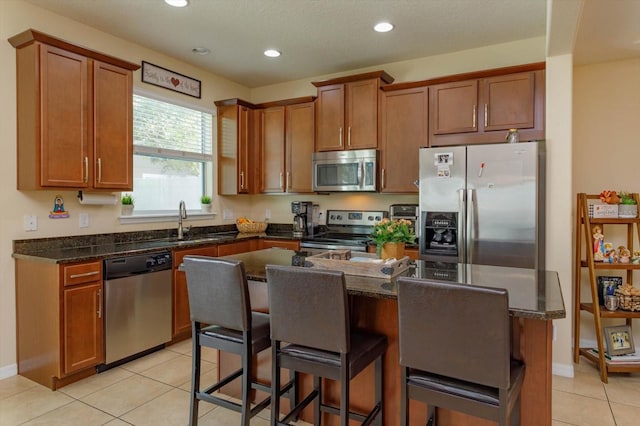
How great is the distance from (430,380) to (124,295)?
2477 mm

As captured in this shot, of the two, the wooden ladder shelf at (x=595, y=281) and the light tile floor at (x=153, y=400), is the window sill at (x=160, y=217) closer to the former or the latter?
the light tile floor at (x=153, y=400)

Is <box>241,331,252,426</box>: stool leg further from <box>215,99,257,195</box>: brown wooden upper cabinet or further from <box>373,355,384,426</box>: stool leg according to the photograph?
<box>215,99,257,195</box>: brown wooden upper cabinet

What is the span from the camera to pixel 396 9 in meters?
3.11

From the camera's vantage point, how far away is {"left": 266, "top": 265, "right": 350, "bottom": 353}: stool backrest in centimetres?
170

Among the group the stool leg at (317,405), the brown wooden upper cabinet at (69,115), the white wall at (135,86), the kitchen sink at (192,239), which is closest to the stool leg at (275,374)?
the stool leg at (317,405)

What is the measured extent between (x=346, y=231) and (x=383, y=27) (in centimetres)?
222

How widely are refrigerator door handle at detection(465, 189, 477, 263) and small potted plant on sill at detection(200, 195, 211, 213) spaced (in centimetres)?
291

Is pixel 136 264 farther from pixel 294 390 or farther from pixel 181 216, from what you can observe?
pixel 294 390

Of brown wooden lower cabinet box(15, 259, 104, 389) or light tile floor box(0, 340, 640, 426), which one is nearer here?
light tile floor box(0, 340, 640, 426)

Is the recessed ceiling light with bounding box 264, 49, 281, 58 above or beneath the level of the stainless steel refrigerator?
above

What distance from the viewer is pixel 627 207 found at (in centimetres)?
317

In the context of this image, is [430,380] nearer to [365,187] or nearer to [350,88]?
[365,187]

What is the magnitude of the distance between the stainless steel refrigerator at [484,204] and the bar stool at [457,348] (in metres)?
1.69

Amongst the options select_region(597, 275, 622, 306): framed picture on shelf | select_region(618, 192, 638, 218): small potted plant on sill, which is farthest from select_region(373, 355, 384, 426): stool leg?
select_region(618, 192, 638, 218): small potted plant on sill
